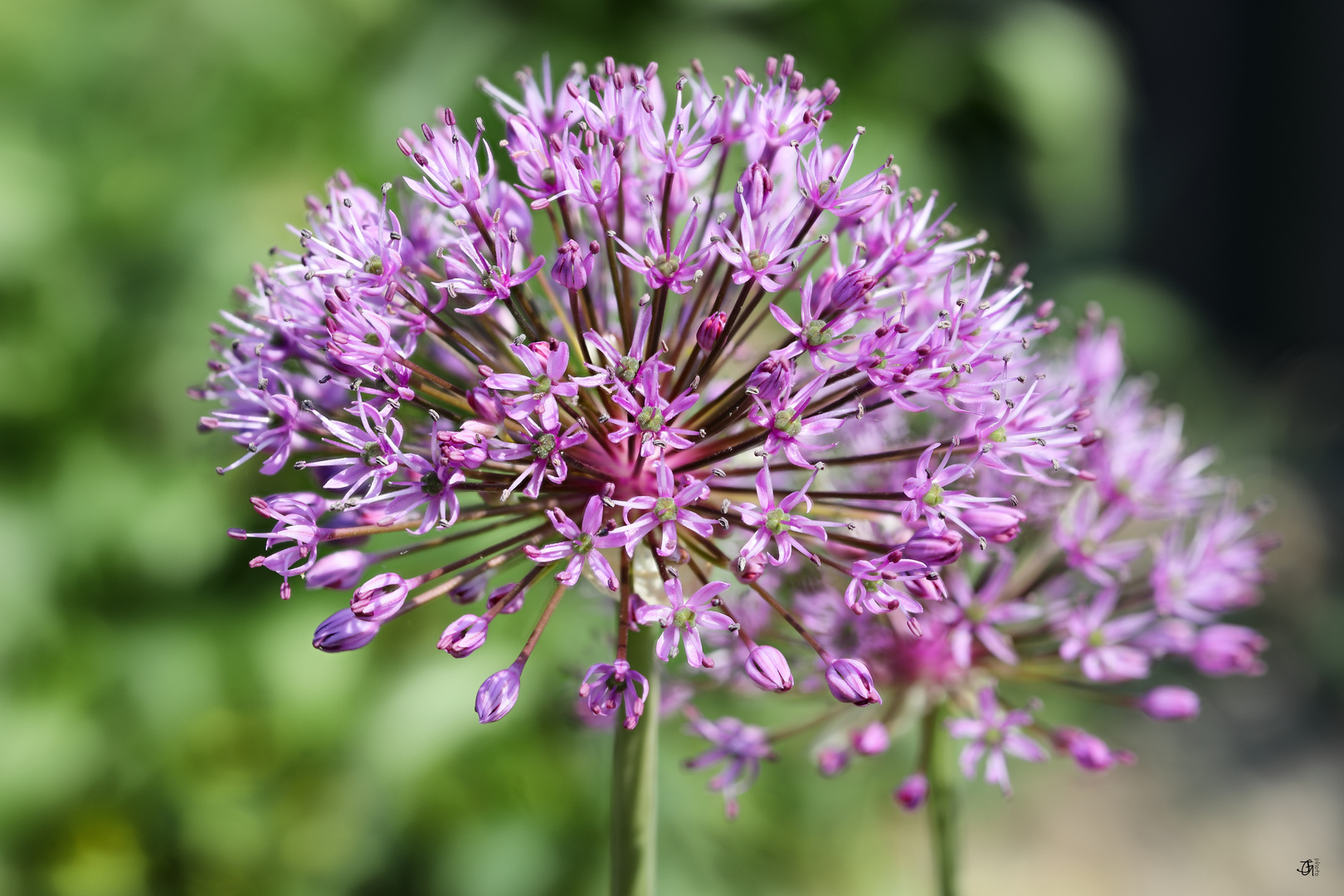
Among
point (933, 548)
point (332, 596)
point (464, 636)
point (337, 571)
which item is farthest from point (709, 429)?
point (332, 596)

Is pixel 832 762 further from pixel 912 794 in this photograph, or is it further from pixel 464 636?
A: pixel 464 636

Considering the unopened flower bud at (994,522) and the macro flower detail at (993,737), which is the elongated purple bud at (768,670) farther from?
the macro flower detail at (993,737)

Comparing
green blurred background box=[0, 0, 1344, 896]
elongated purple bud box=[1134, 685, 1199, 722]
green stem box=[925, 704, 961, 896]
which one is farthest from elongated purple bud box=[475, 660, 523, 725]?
green blurred background box=[0, 0, 1344, 896]

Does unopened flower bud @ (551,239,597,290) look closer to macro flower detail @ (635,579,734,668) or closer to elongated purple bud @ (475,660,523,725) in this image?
macro flower detail @ (635,579,734,668)

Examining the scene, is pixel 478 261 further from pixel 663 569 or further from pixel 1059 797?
pixel 1059 797

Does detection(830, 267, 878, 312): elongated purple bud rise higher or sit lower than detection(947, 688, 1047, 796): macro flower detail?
higher

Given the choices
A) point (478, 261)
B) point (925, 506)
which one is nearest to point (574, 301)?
point (478, 261)
